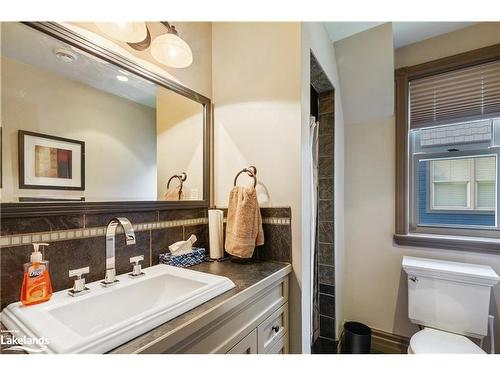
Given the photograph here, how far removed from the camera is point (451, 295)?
4.61 feet

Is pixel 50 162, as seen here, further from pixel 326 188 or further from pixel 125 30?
pixel 326 188

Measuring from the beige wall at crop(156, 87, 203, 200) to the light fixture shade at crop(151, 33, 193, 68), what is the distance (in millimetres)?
137

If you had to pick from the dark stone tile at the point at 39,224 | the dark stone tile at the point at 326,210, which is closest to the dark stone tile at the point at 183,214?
the dark stone tile at the point at 39,224

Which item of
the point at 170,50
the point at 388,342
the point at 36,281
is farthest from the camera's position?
the point at 388,342

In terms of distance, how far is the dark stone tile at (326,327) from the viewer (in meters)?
1.71

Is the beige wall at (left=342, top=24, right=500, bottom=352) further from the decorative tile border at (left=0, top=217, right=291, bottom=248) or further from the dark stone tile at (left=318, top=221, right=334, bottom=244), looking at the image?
the decorative tile border at (left=0, top=217, right=291, bottom=248)

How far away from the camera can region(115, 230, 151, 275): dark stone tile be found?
942 millimetres

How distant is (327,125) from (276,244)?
1.01m

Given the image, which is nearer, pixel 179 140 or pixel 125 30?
pixel 125 30

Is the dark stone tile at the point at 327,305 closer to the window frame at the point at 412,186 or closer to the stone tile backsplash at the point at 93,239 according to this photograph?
the window frame at the point at 412,186

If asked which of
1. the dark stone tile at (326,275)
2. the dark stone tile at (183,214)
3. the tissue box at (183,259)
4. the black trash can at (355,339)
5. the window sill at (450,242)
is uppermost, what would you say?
the dark stone tile at (183,214)

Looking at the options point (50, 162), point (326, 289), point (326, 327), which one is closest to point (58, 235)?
point (50, 162)

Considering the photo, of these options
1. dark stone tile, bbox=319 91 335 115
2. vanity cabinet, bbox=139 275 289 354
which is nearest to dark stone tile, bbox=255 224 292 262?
vanity cabinet, bbox=139 275 289 354

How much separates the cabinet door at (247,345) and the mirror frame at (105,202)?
2.15ft
